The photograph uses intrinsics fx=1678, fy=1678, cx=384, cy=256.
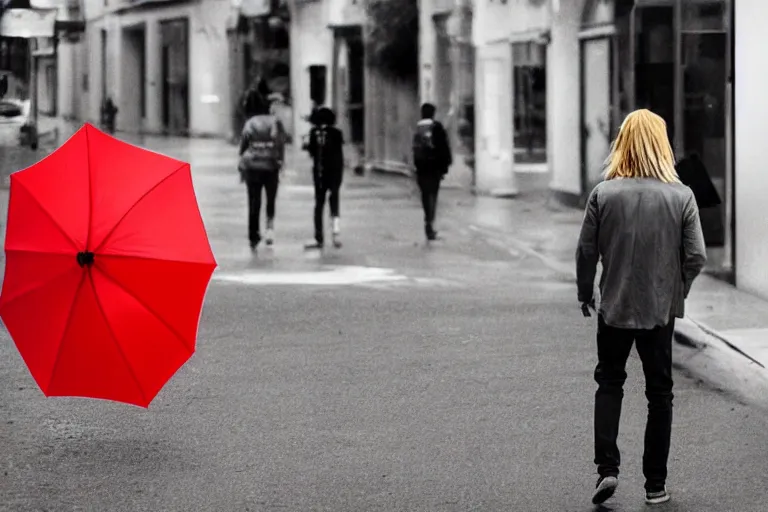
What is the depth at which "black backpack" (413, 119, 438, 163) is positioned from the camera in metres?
19.3

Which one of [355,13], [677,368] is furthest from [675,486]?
[355,13]

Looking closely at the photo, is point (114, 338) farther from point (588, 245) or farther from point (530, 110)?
point (530, 110)

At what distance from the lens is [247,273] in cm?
1619

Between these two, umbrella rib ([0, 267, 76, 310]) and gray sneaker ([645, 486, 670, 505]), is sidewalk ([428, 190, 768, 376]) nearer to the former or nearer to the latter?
gray sneaker ([645, 486, 670, 505])

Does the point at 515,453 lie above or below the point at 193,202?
below

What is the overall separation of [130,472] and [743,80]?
852 cm

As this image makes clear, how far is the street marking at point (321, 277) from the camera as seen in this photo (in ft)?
50.3

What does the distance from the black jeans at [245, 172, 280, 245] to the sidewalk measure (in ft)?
9.10

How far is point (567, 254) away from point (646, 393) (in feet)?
37.6

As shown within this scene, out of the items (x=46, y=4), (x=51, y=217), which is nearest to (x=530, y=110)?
(x=46, y=4)

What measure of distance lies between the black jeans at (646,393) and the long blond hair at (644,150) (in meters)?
0.60

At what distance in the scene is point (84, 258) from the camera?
23.6 ft

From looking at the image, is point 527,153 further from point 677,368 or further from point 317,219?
point 677,368

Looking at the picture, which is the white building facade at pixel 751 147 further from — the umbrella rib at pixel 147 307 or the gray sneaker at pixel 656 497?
the umbrella rib at pixel 147 307
